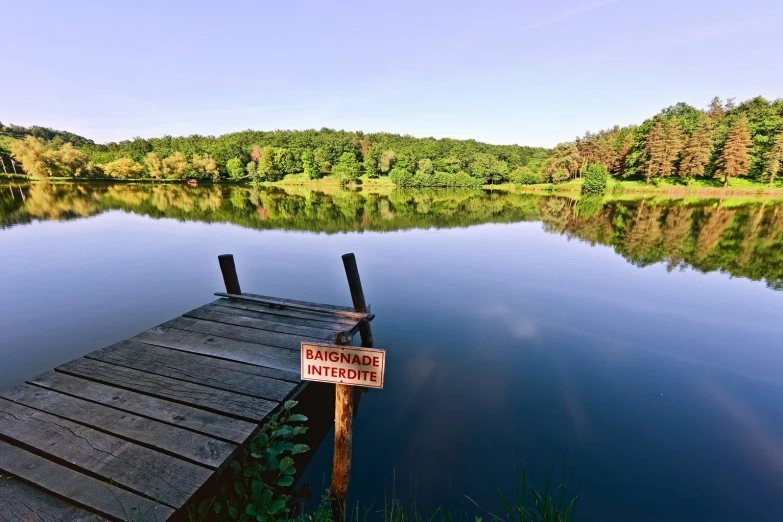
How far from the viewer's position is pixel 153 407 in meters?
3.69

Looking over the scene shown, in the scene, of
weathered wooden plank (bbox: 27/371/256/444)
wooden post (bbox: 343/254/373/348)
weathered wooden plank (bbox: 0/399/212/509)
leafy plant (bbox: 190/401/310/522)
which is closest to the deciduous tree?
wooden post (bbox: 343/254/373/348)

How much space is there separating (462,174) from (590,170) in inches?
1070

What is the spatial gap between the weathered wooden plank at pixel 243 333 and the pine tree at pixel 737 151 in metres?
71.8

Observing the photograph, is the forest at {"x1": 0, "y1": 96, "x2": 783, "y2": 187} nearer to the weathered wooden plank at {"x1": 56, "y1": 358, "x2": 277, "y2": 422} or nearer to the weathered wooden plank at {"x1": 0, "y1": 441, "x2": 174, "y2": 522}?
the weathered wooden plank at {"x1": 56, "y1": 358, "x2": 277, "y2": 422}

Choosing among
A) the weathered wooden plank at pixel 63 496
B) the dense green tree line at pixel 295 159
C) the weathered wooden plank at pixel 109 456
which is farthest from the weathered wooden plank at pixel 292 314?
the dense green tree line at pixel 295 159

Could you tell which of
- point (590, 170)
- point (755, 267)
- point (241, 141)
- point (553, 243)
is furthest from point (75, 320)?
point (241, 141)

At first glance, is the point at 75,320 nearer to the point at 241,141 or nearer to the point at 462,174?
Answer: the point at 462,174

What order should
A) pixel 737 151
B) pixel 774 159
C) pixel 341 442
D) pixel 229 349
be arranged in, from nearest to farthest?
pixel 341 442
pixel 229 349
pixel 774 159
pixel 737 151

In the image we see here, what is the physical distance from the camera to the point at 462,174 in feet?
258

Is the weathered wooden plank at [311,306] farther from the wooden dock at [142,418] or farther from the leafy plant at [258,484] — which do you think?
the leafy plant at [258,484]

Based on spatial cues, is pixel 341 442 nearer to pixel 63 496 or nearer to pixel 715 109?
pixel 63 496

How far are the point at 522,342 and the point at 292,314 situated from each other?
537 cm

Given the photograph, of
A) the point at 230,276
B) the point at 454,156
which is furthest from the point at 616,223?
the point at 454,156

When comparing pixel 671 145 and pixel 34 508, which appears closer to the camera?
pixel 34 508
